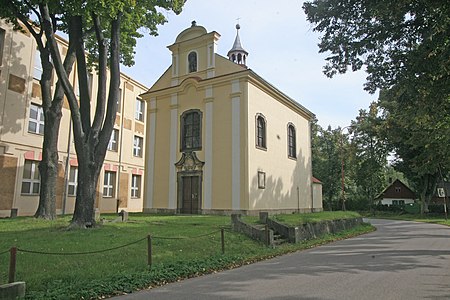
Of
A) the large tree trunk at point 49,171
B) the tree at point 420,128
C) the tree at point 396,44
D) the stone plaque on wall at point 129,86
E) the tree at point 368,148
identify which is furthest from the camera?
the tree at point 368,148

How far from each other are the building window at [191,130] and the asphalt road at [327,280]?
13.3m

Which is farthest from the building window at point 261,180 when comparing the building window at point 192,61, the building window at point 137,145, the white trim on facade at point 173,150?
the building window at point 137,145

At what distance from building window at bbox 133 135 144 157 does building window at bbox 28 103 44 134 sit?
9.53 metres

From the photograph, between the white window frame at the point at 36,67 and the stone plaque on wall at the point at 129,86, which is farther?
the stone plaque on wall at the point at 129,86

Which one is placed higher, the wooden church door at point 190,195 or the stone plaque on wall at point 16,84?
the stone plaque on wall at point 16,84

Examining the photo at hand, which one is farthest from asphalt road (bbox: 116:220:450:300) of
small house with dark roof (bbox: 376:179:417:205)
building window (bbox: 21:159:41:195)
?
small house with dark roof (bbox: 376:179:417:205)

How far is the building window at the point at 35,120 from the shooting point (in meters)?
22.6

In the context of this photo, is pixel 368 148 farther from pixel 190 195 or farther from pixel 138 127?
pixel 190 195

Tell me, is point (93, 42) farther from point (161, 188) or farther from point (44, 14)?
point (161, 188)

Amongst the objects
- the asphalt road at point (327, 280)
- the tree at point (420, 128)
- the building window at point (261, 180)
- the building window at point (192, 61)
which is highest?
the building window at point (192, 61)

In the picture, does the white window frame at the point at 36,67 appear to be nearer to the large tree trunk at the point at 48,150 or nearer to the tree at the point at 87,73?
the large tree trunk at the point at 48,150

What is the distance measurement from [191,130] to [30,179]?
34.0 feet

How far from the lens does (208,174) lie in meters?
22.7

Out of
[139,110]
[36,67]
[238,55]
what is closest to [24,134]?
[36,67]
